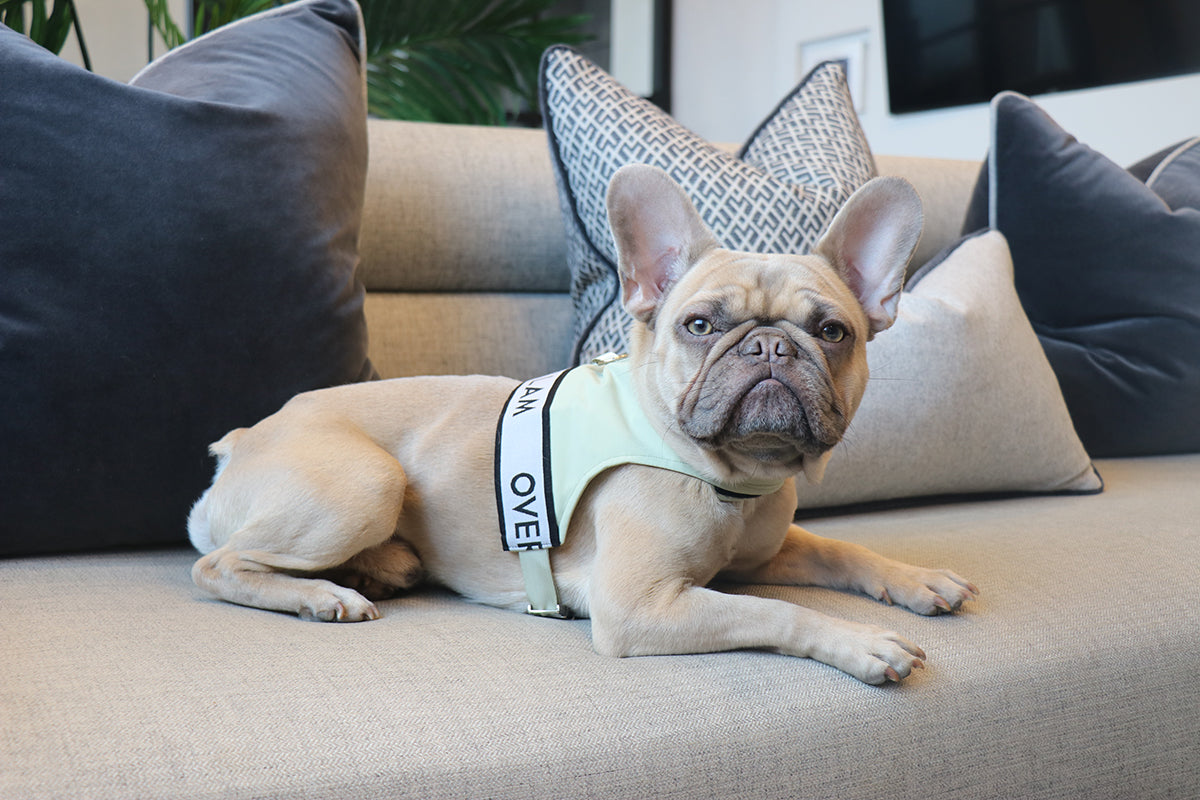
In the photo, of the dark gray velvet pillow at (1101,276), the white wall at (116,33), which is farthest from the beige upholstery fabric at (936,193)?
the white wall at (116,33)

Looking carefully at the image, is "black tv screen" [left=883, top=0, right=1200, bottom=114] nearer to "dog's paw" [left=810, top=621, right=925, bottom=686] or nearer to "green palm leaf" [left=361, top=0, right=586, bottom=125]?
"green palm leaf" [left=361, top=0, right=586, bottom=125]

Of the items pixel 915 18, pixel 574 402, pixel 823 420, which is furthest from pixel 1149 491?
pixel 915 18

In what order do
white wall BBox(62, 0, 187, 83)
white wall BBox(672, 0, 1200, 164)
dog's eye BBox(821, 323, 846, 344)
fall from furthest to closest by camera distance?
white wall BBox(62, 0, 187, 83), white wall BBox(672, 0, 1200, 164), dog's eye BBox(821, 323, 846, 344)

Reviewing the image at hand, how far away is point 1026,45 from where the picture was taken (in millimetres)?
2930

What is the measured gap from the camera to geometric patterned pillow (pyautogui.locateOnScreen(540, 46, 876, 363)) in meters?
1.55

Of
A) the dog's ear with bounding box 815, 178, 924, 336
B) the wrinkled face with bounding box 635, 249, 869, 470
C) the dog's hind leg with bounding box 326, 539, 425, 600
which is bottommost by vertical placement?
the dog's hind leg with bounding box 326, 539, 425, 600

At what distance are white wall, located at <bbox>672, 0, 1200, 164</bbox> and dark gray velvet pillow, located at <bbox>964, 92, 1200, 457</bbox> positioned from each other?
3.41 ft

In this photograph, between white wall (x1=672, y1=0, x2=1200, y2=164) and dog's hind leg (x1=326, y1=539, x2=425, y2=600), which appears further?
white wall (x1=672, y1=0, x2=1200, y2=164)

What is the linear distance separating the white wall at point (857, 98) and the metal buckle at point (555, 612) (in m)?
2.43

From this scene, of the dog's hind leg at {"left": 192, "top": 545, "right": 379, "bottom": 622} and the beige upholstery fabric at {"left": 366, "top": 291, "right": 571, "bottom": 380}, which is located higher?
the beige upholstery fabric at {"left": 366, "top": 291, "right": 571, "bottom": 380}

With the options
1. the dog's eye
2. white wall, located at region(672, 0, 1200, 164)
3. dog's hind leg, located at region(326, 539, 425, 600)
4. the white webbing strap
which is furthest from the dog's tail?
white wall, located at region(672, 0, 1200, 164)

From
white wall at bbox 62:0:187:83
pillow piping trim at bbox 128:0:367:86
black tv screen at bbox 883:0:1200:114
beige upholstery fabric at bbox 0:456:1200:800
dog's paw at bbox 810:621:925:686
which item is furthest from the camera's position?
white wall at bbox 62:0:187:83

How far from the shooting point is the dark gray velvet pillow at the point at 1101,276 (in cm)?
174

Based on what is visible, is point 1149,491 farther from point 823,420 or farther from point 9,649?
point 9,649
